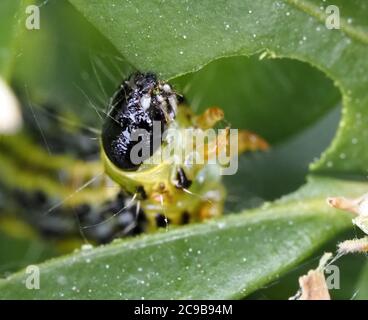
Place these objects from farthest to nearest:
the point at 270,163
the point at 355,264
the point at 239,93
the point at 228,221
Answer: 1. the point at 270,163
2. the point at 239,93
3. the point at 355,264
4. the point at 228,221

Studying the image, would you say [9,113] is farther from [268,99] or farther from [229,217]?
[229,217]

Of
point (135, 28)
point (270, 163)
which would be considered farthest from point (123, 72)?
point (270, 163)

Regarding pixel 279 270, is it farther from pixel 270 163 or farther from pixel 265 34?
pixel 270 163

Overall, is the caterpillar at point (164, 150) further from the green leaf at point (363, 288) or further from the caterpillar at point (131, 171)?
the green leaf at point (363, 288)

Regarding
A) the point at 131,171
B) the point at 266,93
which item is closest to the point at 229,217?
the point at 131,171

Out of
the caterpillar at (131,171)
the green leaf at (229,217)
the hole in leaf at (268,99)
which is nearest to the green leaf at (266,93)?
the hole in leaf at (268,99)

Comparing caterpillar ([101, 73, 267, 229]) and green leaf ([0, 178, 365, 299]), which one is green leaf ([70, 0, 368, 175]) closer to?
caterpillar ([101, 73, 267, 229])

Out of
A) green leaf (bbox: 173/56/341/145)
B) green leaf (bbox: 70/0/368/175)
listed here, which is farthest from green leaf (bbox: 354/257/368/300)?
green leaf (bbox: 173/56/341/145)
